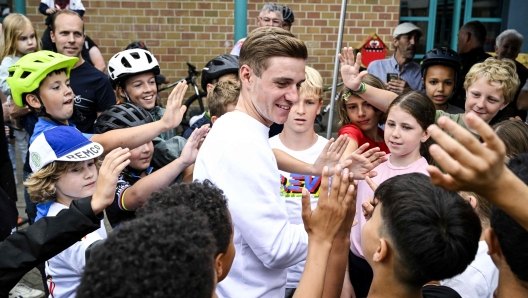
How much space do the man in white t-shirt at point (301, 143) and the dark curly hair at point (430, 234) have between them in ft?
3.85

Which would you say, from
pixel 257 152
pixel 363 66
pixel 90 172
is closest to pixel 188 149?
pixel 90 172

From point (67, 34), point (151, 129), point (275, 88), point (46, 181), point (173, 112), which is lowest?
point (46, 181)

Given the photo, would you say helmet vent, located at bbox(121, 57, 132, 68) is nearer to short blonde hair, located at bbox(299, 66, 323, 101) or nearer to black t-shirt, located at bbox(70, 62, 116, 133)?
black t-shirt, located at bbox(70, 62, 116, 133)

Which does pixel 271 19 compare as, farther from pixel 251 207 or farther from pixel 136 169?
pixel 251 207

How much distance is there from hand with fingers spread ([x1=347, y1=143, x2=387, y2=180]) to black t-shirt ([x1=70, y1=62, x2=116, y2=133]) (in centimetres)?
250

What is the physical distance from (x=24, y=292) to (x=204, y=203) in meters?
3.20

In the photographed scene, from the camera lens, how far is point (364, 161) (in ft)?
8.80

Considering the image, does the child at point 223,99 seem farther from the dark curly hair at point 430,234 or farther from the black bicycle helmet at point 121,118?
the dark curly hair at point 430,234

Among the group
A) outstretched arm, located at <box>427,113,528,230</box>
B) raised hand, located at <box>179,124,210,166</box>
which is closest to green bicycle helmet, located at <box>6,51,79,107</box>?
raised hand, located at <box>179,124,210,166</box>

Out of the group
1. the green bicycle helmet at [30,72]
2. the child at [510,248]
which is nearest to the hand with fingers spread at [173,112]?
the green bicycle helmet at [30,72]

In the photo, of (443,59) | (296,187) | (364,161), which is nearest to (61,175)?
(296,187)

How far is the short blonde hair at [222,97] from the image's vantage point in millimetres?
3418

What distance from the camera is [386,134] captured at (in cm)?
323

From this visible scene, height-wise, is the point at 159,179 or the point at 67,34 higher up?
the point at 67,34
